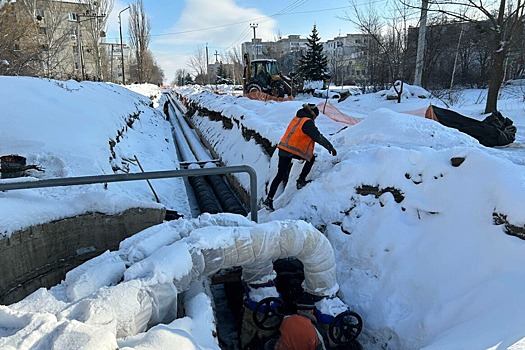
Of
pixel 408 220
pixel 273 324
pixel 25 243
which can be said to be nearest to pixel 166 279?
pixel 273 324

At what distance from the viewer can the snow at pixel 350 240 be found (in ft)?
8.46

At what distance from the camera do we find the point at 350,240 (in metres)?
4.88

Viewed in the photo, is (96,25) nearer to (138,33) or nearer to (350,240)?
(138,33)

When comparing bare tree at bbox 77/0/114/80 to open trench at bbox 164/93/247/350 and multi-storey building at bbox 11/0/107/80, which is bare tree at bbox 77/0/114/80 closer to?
multi-storey building at bbox 11/0/107/80

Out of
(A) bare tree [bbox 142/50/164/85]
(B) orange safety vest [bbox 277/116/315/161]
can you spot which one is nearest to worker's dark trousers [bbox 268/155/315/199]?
(B) orange safety vest [bbox 277/116/315/161]

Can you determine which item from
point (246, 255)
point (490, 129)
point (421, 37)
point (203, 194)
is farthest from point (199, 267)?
point (421, 37)

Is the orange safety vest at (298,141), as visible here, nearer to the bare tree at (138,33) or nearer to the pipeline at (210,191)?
the pipeline at (210,191)

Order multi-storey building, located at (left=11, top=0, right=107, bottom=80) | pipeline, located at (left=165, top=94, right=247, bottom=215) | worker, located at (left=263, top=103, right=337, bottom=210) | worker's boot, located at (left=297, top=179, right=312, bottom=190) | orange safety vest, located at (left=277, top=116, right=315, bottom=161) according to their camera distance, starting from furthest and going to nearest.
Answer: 1. multi-storey building, located at (left=11, top=0, right=107, bottom=80)
2. pipeline, located at (left=165, top=94, right=247, bottom=215)
3. worker's boot, located at (left=297, top=179, right=312, bottom=190)
4. orange safety vest, located at (left=277, top=116, right=315, bottom=161)
5. worker, located at (left=263, top=103, right=337, bottom=210)

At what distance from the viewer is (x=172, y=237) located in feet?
11.9

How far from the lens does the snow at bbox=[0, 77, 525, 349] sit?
2.58 meters

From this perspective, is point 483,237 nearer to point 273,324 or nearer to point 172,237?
point 273,324

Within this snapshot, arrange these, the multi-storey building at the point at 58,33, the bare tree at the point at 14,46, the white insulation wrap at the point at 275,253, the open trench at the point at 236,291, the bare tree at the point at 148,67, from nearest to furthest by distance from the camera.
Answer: the white insulation wrap at the point at 275,253 → the open trench at the point at 236,291 → the bare tree at the point at 14,46 → the multi-storey building at the point at 58,33 → the bare tree at the point at 148,67

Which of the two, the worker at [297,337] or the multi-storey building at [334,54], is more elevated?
the multi-storey building at [334,54]

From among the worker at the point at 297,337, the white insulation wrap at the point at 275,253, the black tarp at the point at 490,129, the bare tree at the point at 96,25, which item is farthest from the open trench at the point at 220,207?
the bare tree at the point at 96,25
